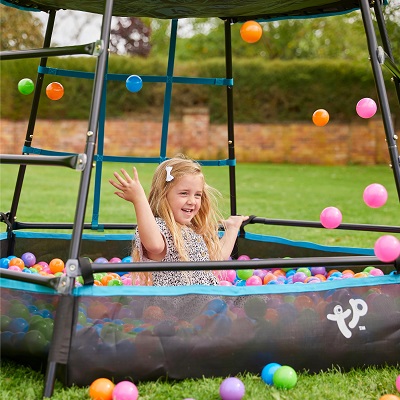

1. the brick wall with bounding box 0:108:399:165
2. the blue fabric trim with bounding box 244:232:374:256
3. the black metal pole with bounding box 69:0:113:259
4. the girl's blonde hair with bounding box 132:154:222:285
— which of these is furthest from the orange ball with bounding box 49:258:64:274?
the brick wall with bounding box 0:108:399:165

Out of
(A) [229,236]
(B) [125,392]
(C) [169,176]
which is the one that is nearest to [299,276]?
(A) [229,236]

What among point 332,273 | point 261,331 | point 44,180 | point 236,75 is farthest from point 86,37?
point 261,331

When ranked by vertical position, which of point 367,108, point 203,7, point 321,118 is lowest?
point 367,108

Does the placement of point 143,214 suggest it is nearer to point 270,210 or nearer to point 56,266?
point 56,266

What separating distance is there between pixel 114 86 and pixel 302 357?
13.7 metres

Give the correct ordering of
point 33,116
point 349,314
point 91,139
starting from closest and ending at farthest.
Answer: point 91,139 < point 349,314 < point 33,116

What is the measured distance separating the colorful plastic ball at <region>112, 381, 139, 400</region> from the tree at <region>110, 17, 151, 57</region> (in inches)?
865

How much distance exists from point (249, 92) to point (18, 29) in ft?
20.4

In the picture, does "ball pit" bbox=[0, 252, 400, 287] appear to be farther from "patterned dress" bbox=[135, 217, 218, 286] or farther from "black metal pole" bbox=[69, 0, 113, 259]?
"black metal pole" bbox=[69, 0, 113, 259]

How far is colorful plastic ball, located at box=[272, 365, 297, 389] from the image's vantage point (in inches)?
90.8

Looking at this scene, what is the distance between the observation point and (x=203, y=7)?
3.34m

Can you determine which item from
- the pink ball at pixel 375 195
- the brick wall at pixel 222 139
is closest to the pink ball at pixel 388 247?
the pink ball at pixel 375 195

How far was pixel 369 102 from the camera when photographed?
2.98 m

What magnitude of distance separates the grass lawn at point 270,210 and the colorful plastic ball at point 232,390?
70 millimetres
